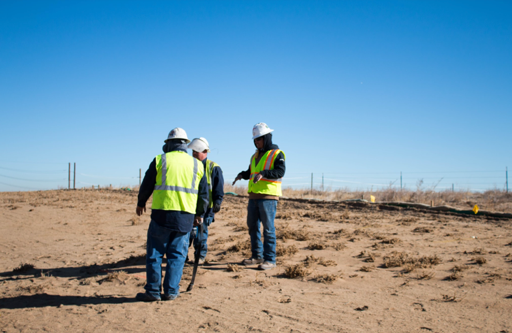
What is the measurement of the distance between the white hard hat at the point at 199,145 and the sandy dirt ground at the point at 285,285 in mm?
1788

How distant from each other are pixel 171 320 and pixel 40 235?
7719 millimetres

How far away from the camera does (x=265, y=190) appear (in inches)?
213

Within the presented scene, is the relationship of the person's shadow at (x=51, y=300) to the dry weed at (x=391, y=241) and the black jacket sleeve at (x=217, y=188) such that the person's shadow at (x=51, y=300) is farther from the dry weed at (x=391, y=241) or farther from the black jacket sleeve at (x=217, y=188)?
the dry weed at (x=391, y=241)

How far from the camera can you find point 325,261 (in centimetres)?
590

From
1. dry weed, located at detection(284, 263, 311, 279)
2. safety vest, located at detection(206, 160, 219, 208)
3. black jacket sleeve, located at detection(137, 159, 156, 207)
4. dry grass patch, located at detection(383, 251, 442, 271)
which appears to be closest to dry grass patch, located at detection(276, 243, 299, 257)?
dry weed, located at detection(284, 263, 311, 279)

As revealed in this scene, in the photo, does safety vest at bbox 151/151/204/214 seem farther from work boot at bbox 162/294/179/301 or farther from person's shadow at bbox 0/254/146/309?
person's shadow at bbox 0/254/146/309

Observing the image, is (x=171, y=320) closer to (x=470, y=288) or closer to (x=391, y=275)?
(x=391, y=275)

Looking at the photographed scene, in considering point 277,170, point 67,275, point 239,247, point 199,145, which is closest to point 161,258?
point 199,145

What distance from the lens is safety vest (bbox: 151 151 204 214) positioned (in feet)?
12.9

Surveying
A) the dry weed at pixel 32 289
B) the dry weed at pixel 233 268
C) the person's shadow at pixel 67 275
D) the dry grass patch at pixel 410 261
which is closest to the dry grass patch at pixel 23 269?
the person's shadow at pixel 67 275

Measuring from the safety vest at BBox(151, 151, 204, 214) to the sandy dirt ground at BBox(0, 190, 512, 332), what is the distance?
1.07m

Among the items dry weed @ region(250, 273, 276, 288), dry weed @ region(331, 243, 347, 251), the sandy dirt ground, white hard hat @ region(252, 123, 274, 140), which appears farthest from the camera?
dry weed @ region(331, 243, 347, 251)

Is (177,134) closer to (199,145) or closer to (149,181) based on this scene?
(149,181)

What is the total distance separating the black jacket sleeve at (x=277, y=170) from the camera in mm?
5270
